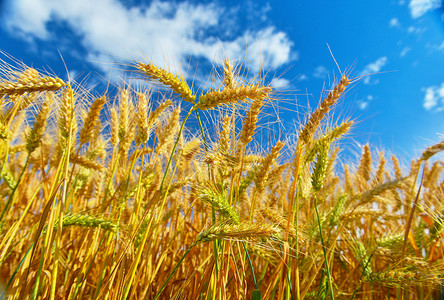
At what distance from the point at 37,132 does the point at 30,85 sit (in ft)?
1.83

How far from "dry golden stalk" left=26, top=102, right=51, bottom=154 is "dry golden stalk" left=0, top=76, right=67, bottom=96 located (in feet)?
1.62

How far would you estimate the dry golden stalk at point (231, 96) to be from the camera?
140 cm

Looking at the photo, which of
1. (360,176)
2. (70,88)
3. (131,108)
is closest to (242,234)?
(70,88)

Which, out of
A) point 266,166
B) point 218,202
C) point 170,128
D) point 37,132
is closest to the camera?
point 218,202

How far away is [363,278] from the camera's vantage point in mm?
1619

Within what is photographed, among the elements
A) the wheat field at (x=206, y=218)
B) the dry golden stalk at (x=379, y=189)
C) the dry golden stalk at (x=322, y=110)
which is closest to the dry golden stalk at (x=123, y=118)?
the wheat field at (x=206, y=218)

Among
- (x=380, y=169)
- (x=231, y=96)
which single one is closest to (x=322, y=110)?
(x=231, y=96)

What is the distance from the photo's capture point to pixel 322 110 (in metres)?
1.55

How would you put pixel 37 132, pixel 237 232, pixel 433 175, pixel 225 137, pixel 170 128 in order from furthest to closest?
pixel 433 175
pixel 170 128
pixel 37 132
pixel 225 137
pixel 237 232

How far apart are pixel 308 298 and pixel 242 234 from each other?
2.47ft

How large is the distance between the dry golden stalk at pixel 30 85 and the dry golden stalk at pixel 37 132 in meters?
0.50

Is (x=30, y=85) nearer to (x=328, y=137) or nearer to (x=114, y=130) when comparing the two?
(x=114, y=130)

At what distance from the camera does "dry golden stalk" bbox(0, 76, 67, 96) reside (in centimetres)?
139

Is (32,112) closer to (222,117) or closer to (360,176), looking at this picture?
(222,117)
